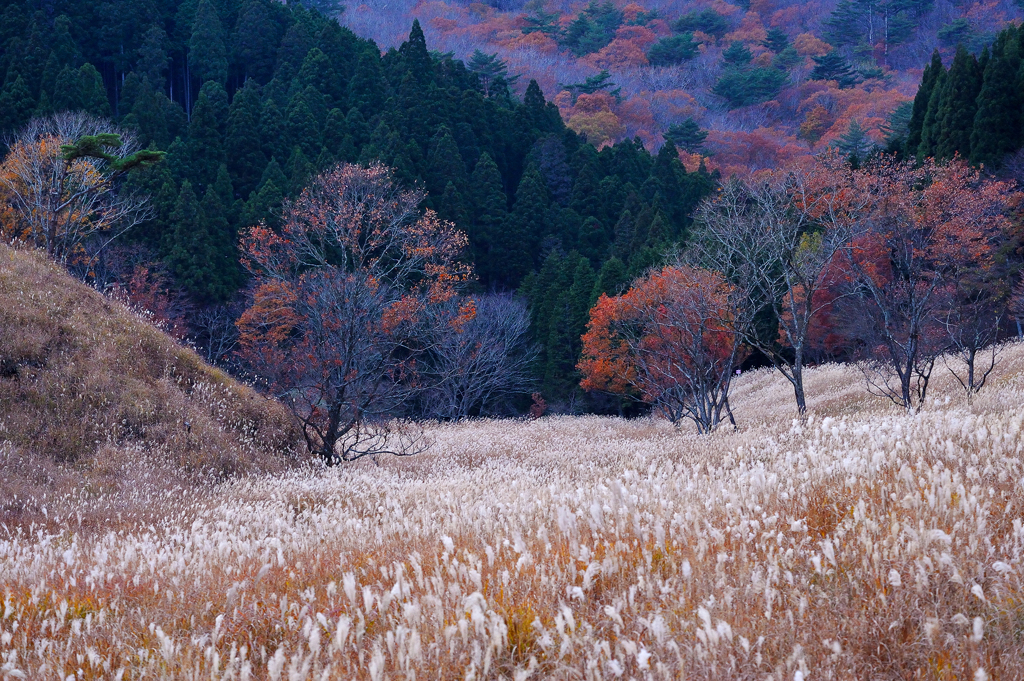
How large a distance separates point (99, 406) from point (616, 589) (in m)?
11.4

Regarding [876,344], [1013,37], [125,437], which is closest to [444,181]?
[876,344]

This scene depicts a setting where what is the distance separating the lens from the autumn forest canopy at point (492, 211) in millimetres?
A: 20828

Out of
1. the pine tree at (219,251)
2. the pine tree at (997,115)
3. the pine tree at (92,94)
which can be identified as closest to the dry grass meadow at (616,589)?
the pine tree at (219,251)

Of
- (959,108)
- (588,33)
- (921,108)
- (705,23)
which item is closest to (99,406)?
(959,108)

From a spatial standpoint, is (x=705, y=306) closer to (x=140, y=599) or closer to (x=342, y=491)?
(x=342, y=491)

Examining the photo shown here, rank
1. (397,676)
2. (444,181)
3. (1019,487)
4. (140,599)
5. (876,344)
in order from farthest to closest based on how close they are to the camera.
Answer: (444,181) < (876,344) < (140,599) < (1019,487) < (397,676)

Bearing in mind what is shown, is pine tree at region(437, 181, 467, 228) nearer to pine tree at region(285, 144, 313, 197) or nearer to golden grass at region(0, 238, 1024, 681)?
pine tree at region(285, 144, 313, 197)

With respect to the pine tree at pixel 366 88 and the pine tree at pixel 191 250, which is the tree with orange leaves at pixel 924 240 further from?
the pine tree at pixel 366 88

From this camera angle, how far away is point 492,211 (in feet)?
192

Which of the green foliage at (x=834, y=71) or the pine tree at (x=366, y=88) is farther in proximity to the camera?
the green foliage at (x=834, y=71)

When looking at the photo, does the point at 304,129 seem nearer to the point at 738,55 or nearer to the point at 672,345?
the point at 672,345

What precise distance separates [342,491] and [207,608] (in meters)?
5.49

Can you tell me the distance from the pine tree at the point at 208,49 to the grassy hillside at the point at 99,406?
59546 millimetres

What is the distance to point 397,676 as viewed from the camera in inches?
106
